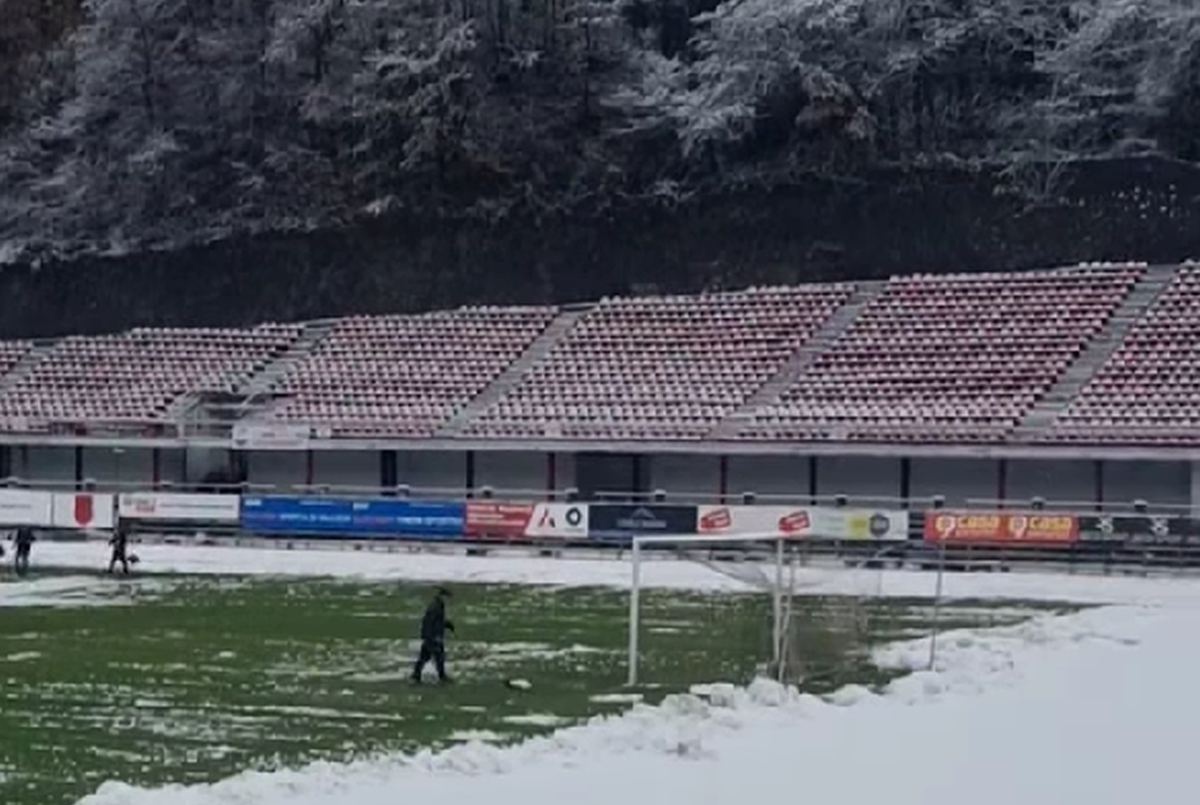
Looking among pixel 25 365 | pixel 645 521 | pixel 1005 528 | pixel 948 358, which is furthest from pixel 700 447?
pixel 25 365

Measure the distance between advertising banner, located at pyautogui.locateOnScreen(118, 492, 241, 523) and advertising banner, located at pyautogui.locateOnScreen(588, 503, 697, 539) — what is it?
884cm

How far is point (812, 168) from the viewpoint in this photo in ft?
203

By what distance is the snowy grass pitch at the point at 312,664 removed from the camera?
18.8 meters

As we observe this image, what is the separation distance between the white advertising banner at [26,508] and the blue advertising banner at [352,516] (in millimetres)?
4451

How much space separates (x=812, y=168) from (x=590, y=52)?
1029 centimetres

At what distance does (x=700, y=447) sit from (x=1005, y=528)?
27.1ft

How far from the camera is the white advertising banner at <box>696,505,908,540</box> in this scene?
41.7 metres

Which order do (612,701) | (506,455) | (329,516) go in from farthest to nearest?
(506,455)
(329,516)
(612,701)

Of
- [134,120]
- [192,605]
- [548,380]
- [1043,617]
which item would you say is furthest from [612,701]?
A: [134,120]

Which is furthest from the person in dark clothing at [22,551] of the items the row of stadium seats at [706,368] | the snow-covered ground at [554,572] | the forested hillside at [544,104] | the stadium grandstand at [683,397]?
the forested hillside at [544,104]

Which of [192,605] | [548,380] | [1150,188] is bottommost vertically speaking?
[192,605]

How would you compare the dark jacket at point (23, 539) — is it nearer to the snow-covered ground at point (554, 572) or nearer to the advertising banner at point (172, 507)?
the snow-covered ground at point (554, 572)

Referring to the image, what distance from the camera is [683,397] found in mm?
50281

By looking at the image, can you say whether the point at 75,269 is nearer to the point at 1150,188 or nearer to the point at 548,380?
the point at 548,380
